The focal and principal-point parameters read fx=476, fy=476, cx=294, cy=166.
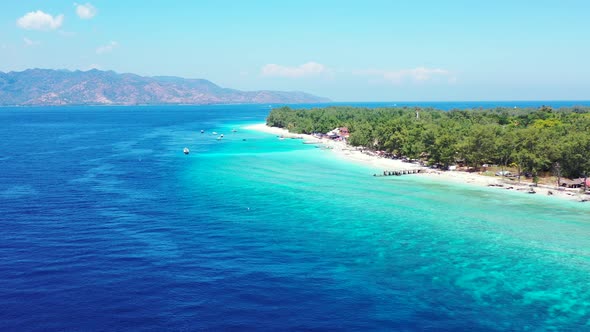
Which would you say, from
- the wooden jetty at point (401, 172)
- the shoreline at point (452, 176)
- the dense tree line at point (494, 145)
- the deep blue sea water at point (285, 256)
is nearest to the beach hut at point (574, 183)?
the dense tree line at point (494, 145)

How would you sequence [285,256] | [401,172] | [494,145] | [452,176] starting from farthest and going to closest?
[401,172]
[494,145]
[452,176]
[285,256]

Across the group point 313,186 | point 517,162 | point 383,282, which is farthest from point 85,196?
point 517,162

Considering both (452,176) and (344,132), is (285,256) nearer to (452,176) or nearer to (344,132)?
(452,176)

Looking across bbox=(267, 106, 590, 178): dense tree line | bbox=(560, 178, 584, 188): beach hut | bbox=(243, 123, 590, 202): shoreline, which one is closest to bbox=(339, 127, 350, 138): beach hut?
bbox=(243, 123, 590, 202): shoreline

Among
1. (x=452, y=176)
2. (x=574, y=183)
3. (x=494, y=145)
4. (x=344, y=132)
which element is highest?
(x=494, y=145)

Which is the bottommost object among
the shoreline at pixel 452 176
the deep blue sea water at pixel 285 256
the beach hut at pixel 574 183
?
the deep blue sea water at pixel 285 256

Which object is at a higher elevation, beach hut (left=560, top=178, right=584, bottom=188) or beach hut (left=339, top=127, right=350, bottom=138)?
beach hut (left=339, top=127, right=350, bottom=138)

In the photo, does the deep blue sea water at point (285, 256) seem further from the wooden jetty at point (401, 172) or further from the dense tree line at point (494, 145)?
the dense tree line at point (494, 145)

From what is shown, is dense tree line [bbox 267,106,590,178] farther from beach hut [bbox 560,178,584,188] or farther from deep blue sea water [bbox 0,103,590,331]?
deep blue sea water [bbox 0,103,590,331]

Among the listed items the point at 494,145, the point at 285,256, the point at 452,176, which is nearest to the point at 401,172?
the point at 452,176
